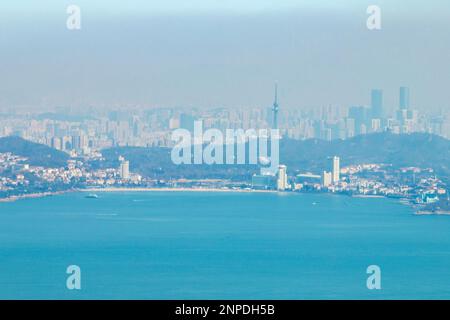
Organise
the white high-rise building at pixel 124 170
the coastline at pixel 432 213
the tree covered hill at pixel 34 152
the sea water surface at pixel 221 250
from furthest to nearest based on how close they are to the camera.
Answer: the white high-rise building at pixel 124 170 → the tree covered hill at pixel 34 152 → the coastline at pixel 432 213 → the sea water surface at pixel 221 250

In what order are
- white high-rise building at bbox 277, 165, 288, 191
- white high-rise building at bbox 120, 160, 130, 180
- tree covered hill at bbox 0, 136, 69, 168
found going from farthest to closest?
white high-rise building at bbox 120, 160, 130, 180
tree covered hill at bbox 0, 136, 69, 168
white high-rise building at bbox 277, 165, 288, 191

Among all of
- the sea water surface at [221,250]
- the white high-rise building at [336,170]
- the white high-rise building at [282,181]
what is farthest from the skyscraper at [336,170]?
the sea water surface at [221,250]

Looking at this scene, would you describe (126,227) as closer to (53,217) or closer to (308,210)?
(53,217)

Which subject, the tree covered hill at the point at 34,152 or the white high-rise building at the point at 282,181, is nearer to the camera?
the white high-rise building at the point at 282,181

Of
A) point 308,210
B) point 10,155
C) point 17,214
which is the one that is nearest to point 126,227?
point 17,214

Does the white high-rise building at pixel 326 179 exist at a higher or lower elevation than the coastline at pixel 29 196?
higher

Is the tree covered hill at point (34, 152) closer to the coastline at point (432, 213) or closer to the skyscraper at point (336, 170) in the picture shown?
the skyscraper at point (336, 170)

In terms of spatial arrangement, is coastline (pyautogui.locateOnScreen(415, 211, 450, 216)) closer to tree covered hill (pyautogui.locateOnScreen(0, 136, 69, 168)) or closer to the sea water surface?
the sea water surface

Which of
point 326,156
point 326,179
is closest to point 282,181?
point 326,179

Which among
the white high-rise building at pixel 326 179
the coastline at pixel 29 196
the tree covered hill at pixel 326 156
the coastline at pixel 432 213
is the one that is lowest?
Result: the coastline at pixel 29 196

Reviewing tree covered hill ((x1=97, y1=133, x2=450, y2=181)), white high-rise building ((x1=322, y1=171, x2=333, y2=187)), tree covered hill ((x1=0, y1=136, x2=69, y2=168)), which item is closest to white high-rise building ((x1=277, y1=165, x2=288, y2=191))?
white high-rise building ((x1=322, y1=171, x2=333, y2=187))
